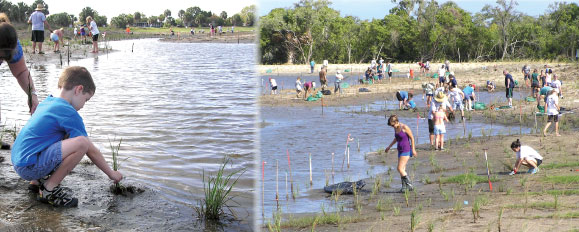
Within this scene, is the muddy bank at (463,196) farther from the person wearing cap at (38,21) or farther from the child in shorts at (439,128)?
the person wearing cap at (38,21)

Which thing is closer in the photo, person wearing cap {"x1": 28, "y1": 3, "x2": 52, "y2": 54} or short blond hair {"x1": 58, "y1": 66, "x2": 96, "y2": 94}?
short blond hair {"x1": 58, "y1": 66, "x2": 96, "y2": 94}

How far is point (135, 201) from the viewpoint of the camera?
564 cm

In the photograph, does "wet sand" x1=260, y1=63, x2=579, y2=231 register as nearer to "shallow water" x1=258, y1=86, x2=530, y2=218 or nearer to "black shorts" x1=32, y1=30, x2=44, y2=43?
"shallow water" x1=258, y1=86, x2=530, y2=218

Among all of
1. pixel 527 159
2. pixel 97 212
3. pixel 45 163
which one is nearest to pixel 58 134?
pixel 45 163

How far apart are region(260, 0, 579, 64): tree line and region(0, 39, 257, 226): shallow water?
39343mm

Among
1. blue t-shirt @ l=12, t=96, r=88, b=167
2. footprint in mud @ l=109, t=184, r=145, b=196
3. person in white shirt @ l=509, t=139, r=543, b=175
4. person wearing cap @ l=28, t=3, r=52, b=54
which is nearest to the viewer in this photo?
blue t-shirt @ l=12, t=96, r=88, b=167

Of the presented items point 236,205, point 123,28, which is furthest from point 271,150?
point 123,28

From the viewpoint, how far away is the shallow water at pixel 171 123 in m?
6.83

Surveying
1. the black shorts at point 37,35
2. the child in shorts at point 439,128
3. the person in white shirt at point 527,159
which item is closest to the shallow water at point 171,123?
the black shorts at point 37,35

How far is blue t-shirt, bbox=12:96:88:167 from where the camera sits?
4641mm

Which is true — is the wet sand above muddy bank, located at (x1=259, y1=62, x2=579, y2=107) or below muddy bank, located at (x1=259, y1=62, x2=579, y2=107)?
below

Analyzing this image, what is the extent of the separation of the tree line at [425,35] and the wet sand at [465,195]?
41.3 metres

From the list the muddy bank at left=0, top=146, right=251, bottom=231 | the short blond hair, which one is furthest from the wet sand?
the short blond hair

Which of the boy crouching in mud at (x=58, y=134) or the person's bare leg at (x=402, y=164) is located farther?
the person's bare leg at (x=402, y=164)
